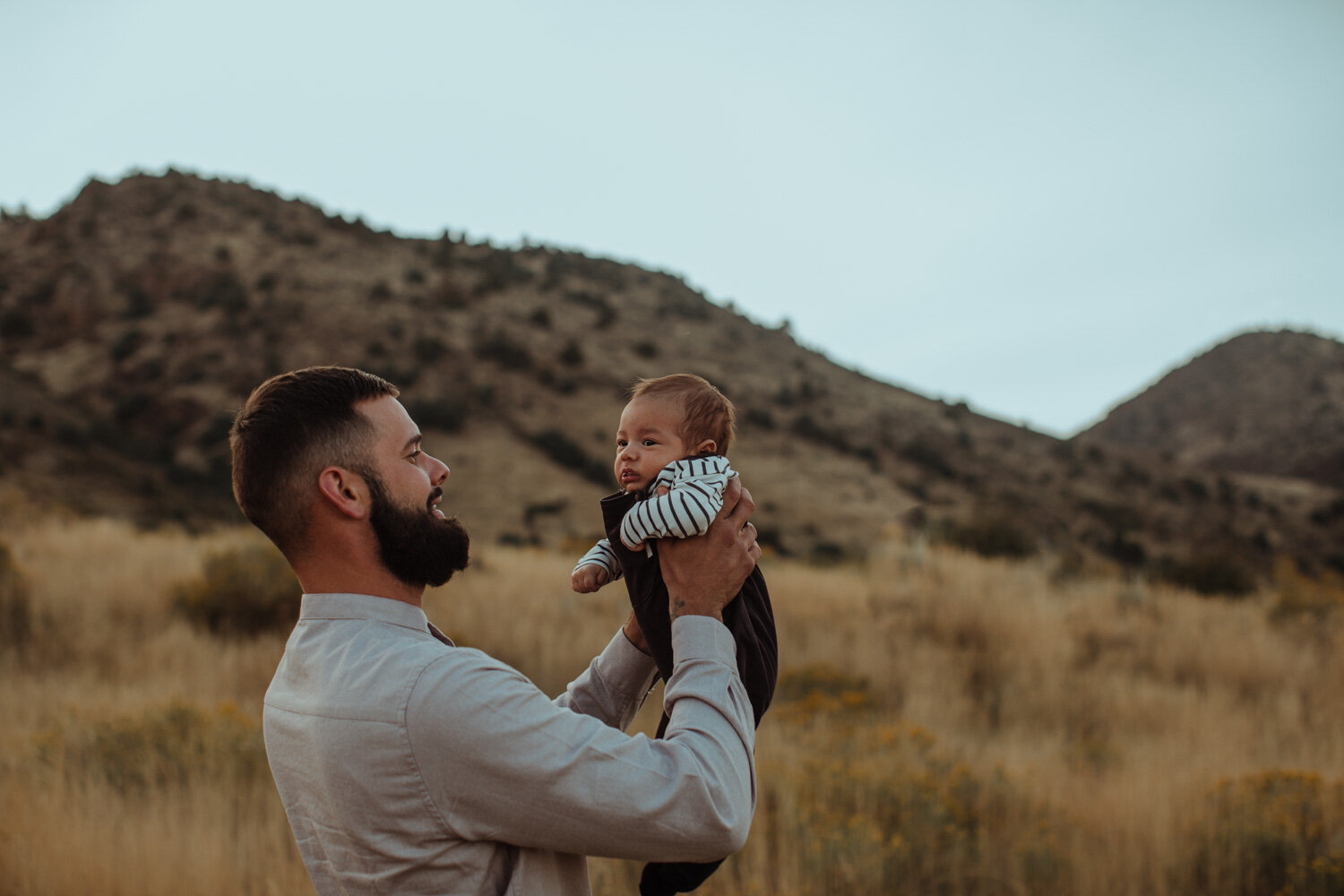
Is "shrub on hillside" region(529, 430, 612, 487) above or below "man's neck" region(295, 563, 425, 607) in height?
above

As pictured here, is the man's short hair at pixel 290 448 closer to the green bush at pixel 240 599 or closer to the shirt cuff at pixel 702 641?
the shirt cuff at pixel 702 641

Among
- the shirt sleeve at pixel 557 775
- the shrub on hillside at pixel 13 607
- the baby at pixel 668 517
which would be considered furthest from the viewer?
the shrub on hillside at pixel 13 607

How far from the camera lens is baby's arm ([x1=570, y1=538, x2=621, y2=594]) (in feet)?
7.54

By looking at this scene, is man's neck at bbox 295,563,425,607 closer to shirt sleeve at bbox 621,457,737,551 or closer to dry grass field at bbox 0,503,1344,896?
shirt sleeve at bbox 621,457,737,551

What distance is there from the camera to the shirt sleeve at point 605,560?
2.33 m

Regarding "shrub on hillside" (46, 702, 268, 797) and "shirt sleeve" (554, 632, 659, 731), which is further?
"shrub on hillside" (46, 702, 268, 797)

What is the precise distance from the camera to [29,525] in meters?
13.0

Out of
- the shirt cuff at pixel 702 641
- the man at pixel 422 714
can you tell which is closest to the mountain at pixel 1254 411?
the shirt cuff at pixel 702 641

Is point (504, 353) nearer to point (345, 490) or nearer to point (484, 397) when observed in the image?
point (484, 397)

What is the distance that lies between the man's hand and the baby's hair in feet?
1.43

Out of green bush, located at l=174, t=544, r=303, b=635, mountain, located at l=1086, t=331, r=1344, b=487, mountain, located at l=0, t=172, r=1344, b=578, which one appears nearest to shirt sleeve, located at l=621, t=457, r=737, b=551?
green bush, located at l=174, t=544, r=303, b=635

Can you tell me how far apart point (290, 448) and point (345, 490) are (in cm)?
15

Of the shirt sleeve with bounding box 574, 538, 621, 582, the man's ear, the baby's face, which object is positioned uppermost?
the baby's face

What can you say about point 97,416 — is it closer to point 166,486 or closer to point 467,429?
point 166,486
